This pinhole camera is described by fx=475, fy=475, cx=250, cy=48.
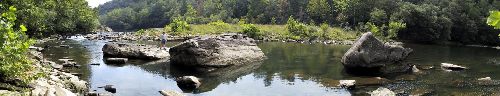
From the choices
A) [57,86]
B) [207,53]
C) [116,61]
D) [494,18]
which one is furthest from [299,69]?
[494,18]

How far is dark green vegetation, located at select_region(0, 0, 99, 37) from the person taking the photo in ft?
202

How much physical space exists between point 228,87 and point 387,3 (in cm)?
9592

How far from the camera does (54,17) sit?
87.4 m

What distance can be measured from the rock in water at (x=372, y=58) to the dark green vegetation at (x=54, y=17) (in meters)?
40.1

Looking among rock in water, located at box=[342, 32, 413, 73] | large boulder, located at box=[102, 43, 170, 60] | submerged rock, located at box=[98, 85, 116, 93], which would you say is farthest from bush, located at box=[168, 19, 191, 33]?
submerged rock, located at box=[98, 85, 116, 93]

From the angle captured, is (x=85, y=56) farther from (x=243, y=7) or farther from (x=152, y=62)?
(x=243, y=7)

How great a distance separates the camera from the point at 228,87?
34531 millimetres

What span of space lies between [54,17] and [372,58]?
212 ft

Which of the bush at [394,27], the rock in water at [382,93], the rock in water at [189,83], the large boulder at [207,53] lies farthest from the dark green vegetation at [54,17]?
the bush at [394,27]

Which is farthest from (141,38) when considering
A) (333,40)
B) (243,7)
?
(243,7)

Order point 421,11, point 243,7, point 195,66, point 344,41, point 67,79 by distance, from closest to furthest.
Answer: point 67,79
point 195,66
point 344,41
point 421,11
point 243,7

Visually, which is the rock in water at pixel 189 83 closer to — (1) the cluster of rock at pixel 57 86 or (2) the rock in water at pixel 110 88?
(2) the rock in water at pixel 110 88

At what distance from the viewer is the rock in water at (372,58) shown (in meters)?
43.6

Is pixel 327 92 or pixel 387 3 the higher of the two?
pixel 387 3
